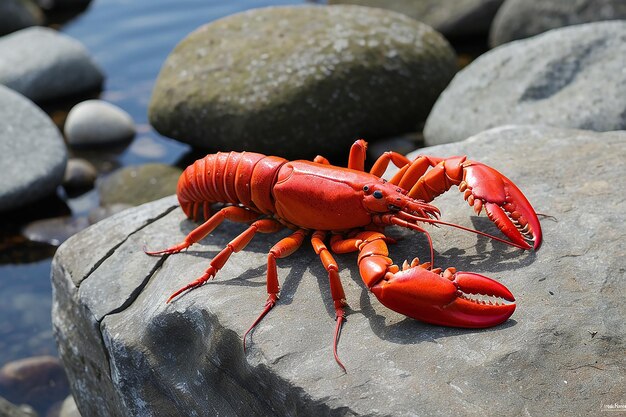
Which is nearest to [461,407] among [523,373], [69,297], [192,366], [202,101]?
[523,373]

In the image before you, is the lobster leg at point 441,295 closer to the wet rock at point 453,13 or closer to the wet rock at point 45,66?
the wet rock at point 453,13

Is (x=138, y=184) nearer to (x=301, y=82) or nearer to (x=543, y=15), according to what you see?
(x=301, y=82)

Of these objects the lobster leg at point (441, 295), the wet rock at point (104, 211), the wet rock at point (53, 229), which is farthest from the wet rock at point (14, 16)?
the lobster leg at point (441, 295)

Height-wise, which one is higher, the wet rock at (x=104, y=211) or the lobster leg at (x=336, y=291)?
the lobster leg at (x=336, y=291)

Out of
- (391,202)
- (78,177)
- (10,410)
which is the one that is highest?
(391,202)

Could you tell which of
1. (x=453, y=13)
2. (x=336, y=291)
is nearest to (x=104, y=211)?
(x=336, y=291)

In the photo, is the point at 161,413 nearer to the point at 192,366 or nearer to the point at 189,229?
the point at 192,366

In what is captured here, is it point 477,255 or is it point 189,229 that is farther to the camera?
point 189,229
